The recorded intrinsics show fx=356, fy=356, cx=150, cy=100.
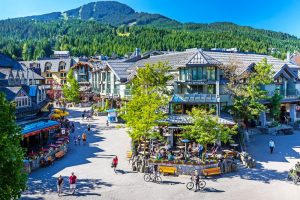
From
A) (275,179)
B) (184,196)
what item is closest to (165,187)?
(184,196)

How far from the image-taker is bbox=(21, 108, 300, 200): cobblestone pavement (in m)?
27.3

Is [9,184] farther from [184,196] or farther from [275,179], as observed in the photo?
[275,179]

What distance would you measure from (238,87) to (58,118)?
30228 mm

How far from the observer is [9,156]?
17.4 meters

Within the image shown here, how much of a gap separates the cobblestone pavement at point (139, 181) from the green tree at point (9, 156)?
896 centimetres

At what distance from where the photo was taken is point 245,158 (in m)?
35.5

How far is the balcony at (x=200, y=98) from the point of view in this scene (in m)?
43.3

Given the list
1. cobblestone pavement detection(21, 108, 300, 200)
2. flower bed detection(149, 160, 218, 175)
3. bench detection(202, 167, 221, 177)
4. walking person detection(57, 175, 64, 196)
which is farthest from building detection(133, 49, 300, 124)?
walking person detection(57, 175, 64, 196)

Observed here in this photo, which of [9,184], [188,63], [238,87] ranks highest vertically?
Answer: [188,63]

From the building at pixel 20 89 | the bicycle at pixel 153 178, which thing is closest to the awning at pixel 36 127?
Result: the building at pixel 20 89

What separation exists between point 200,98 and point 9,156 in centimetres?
2981

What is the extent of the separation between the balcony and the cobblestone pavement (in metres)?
7.66

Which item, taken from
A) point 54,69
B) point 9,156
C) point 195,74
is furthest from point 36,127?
point 54,69

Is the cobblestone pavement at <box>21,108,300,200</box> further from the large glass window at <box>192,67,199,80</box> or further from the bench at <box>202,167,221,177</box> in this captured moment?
the large glass window at <box>192,67,199,80</box>
